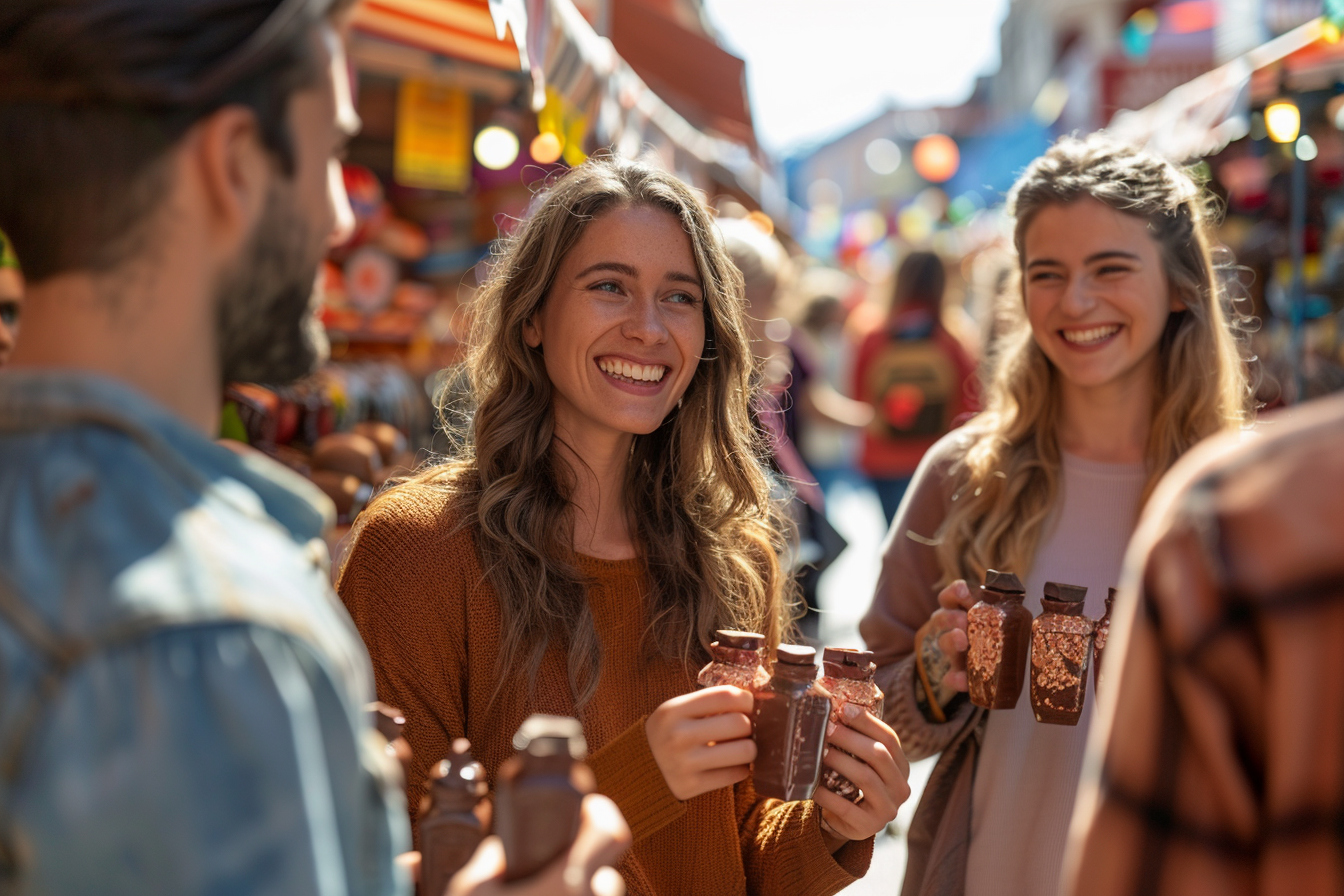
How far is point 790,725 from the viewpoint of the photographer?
5.40 ft

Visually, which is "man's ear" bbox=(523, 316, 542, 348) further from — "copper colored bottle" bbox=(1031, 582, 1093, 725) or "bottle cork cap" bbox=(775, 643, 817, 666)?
"copper colored bottle" bbox=(1031, 582, 1093, 725)

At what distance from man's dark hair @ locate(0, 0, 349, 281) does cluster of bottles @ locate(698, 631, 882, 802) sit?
1.07m

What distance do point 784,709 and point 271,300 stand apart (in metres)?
0.98

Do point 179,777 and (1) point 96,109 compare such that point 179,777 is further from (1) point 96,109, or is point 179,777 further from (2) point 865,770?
(2) point 865,770

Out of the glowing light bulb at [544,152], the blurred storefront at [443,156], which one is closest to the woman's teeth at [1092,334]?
the blurred storefront at [443,156]

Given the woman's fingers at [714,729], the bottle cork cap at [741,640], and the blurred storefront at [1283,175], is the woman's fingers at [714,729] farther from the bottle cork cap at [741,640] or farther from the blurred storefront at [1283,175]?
the blurred storefront at [1283,175]

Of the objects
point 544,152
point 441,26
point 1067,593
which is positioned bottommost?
point 1067,593

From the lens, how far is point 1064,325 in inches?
93.6

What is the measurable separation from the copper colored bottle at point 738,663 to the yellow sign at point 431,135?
4.19 meters

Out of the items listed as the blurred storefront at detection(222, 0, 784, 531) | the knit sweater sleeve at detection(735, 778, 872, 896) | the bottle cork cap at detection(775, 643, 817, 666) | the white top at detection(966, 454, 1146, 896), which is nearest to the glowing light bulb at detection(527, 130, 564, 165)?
the blurred storefront at detection(222, 0, 784, 531)

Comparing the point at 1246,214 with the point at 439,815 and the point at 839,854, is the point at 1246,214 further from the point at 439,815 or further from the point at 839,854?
the point at 439,815

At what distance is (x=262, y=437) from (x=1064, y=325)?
83.8 inches

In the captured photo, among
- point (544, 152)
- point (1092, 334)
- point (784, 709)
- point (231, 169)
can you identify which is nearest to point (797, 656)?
point (784, 709)

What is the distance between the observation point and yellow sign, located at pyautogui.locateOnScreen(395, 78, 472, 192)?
545cm
